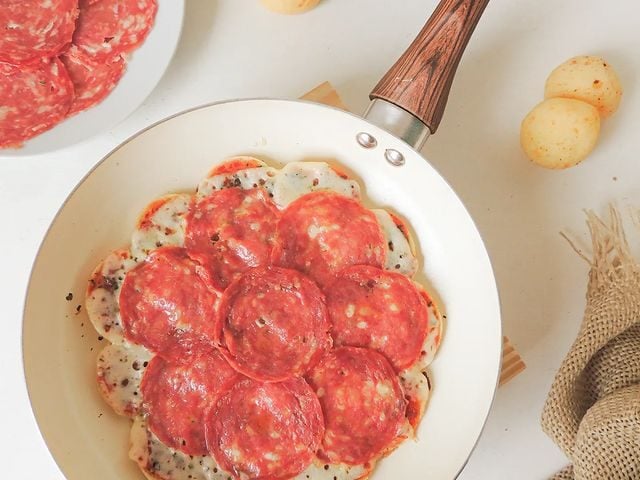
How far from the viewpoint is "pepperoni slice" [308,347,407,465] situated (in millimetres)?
989

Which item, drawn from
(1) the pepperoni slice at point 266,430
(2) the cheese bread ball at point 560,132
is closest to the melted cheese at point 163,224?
(1) the pepperoni slice at point 266,430

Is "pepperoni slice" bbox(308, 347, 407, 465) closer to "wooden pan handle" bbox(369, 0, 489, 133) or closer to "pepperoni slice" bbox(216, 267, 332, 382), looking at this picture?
"pepperoni slice" bbox(216, 267, 332, 382)

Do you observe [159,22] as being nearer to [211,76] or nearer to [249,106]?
[211,76]

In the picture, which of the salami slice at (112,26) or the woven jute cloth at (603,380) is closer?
the woven jute cloth at (603,380)

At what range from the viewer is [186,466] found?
100 centimetres

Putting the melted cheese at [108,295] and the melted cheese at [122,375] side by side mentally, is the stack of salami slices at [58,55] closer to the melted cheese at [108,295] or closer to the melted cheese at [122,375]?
the melted cheese at [108,295]

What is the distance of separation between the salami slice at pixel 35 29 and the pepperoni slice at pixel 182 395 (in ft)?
1.63

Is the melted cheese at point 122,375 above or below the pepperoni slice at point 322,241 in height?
below

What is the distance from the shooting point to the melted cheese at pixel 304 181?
104 cm

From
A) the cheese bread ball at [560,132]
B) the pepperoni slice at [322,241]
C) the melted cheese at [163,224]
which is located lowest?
the melted cheese at [163,224]

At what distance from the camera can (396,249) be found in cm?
104

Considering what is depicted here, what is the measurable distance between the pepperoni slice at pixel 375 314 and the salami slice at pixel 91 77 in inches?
17.7

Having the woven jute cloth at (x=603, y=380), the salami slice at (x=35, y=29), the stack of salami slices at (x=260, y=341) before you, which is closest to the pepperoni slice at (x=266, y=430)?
the stack of salami slices at (x=260, y=341)

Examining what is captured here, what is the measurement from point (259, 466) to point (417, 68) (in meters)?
0.58
